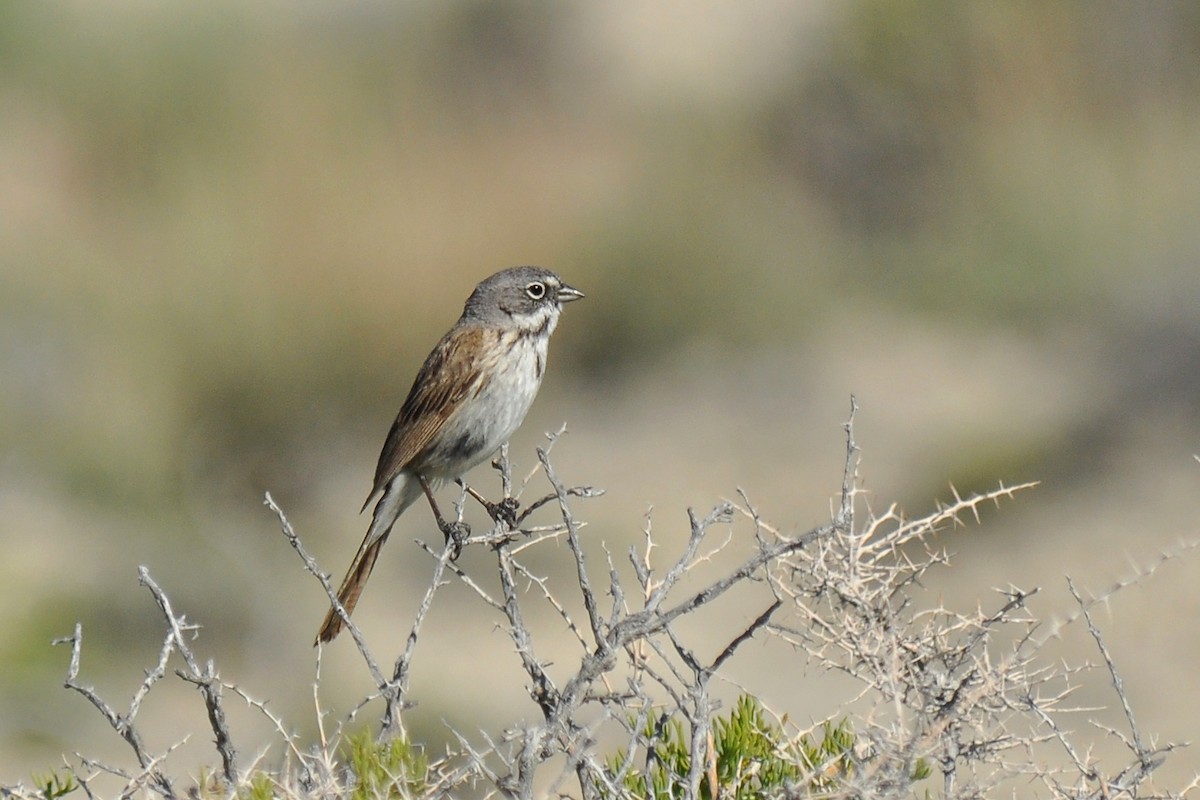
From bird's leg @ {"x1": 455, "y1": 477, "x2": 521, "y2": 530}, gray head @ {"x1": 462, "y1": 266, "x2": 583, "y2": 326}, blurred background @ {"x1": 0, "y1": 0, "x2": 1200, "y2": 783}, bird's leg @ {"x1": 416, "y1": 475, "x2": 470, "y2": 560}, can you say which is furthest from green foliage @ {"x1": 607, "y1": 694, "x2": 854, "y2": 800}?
blurred background @ {"x1": 0, "y1": 0, "x2": 1200, "y2": 783}

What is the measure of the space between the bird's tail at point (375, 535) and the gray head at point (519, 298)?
1.98 feet

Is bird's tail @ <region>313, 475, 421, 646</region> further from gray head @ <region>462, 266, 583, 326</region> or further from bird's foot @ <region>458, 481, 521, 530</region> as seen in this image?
gray head @ <region>462, 266, 583, 326</region>

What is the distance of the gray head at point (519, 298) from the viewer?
4.82 meters

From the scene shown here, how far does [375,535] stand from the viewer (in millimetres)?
4621

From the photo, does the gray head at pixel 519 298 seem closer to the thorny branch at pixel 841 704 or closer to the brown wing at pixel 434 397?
the brown wing at pixel 434 397

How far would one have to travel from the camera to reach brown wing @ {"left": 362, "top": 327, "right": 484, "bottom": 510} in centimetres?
466

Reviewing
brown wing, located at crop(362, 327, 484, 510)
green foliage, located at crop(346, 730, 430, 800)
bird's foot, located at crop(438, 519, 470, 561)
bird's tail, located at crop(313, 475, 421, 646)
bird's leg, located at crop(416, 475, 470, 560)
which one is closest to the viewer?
green foliage, located at crop(346, 730, 430, 800)

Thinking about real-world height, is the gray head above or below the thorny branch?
above

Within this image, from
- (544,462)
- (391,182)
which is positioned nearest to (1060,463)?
(391,182)

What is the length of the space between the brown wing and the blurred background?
4.32m

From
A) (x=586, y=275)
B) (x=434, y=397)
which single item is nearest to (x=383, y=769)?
(x=434, y=397)

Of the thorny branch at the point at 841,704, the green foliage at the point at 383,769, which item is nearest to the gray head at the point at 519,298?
the thorny branch at the point at 841,704

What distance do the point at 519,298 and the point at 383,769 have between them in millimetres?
2525

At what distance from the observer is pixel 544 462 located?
10.5ft
